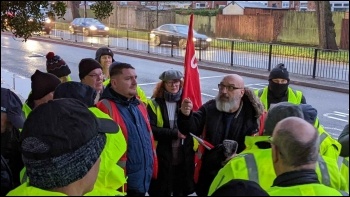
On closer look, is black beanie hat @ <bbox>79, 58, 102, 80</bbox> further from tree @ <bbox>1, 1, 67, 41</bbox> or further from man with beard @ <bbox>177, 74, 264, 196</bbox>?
man with beard @ <bbox>177, 74, 264, 196</bbox>

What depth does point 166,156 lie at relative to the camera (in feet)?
16.0

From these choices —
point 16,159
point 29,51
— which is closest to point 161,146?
point 16,159

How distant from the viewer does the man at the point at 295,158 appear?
2160 millimetres

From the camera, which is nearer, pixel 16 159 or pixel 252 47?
pixel 16 159

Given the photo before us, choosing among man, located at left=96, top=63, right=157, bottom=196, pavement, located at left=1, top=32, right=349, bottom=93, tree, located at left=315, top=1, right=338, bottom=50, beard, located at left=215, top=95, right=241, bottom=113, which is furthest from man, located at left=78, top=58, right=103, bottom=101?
tree, located at left=315, top=1, right=338, bottom=50

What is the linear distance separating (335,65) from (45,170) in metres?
16.7

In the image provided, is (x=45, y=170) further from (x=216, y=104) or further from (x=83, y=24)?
(x=83, y=24)

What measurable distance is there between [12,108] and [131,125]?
1.11 metres

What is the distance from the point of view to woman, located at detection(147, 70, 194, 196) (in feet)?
16.0

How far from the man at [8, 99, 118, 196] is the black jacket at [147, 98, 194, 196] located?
112 inches

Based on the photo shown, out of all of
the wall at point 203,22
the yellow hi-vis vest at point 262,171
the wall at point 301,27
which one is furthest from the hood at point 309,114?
the wall at point 203,22

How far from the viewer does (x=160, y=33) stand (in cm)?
2772

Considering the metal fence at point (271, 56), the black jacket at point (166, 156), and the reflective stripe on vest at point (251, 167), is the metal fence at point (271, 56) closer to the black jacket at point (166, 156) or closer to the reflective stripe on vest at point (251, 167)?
the black jacket at point (166, 156)

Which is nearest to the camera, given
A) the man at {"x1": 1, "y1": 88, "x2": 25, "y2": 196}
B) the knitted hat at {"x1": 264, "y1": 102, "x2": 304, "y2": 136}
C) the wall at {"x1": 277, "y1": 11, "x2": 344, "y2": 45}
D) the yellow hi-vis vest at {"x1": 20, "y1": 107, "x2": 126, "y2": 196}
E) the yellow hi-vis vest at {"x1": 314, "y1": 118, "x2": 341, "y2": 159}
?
the yellow hi-vis vest at {"x1": 20, "y1": 107, "x2": 126, "y2": 196}
